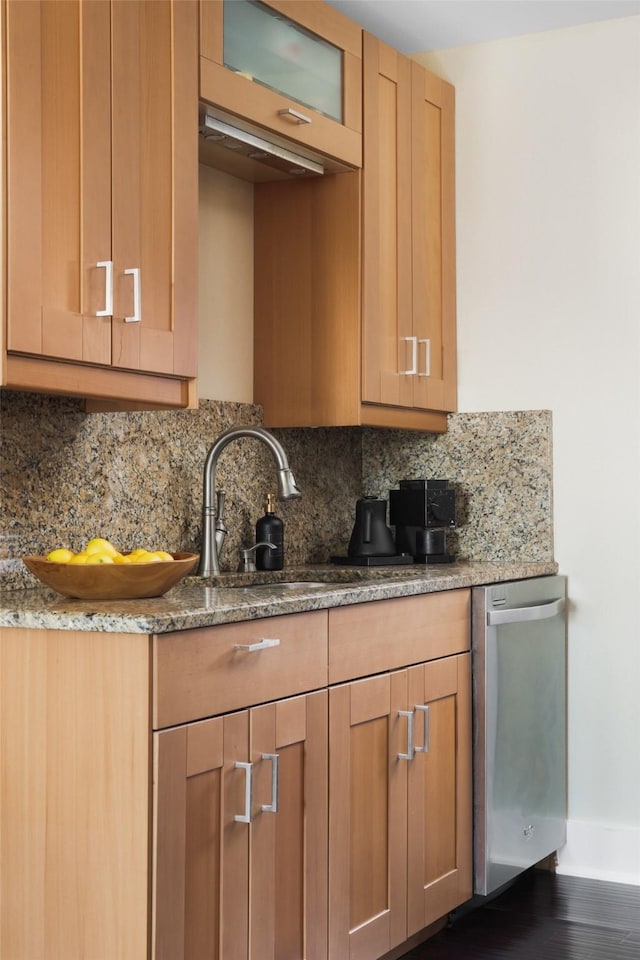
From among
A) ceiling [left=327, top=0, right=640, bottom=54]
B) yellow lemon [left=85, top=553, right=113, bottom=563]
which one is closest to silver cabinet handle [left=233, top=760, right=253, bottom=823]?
yellow lemon [left=85, top=553, right=113, bottom=563]

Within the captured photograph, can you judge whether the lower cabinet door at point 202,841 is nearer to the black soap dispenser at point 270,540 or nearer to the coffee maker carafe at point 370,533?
the black soap dispenser at point 270,540

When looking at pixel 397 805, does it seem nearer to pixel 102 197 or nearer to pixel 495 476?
pixel 495 476

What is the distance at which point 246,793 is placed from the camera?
2139 millimetres

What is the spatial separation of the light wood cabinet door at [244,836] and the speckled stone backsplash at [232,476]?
2.15 feet

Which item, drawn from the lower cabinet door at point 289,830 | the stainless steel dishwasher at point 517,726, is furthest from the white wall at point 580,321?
the lower cabinet door at point 289,830

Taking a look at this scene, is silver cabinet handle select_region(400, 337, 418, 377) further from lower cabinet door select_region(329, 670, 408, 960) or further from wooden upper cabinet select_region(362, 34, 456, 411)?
lower cabinet door select_region(329, 670, 408, 960)

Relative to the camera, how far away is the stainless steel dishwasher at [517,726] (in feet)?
10.1

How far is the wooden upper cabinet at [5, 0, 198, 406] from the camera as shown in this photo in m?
2.10

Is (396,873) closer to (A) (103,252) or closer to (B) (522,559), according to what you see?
(B) (522,559)

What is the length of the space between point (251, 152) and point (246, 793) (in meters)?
1.66

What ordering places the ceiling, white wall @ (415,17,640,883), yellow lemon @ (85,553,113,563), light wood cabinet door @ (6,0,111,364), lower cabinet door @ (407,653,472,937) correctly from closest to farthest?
light wood cabinet door @ (6,0,111,364) → yellow lemon @ (85,553,113,563) → lower cabinet door @ (407,653,472,937) → the ceiling → white wall @ (415,17,640,883)

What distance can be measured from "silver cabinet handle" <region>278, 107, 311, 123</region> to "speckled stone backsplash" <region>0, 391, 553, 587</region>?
0.79m

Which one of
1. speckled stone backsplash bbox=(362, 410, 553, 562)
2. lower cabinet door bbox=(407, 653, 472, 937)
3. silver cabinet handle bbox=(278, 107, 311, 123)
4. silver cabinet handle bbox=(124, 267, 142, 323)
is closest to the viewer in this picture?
silver cabinet handle bbox=(124, 267, 142, 323)

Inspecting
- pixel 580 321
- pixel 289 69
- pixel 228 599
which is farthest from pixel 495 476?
pixel 228 599
